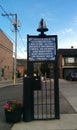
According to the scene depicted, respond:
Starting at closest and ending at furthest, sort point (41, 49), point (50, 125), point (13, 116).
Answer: point (50, 125)
point (13, 116)
point (41, 49)

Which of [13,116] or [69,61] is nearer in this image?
[13,116]

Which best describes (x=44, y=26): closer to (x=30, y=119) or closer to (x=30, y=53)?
(x=30, y=53)

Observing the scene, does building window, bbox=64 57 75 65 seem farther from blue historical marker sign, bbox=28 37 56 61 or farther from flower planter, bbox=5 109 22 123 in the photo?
flower planter, bbox=5 109 22 123

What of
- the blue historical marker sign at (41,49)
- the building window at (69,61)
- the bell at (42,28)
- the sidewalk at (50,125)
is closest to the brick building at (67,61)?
the building window at (69,61)

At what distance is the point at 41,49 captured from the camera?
35.7ft

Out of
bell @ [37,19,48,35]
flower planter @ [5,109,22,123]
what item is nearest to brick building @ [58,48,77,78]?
bell @ [37,19,48,35]

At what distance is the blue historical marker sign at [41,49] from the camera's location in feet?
35.8

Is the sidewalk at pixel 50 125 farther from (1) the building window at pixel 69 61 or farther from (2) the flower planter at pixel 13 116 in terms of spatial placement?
(1) the building window at pixel 69 61

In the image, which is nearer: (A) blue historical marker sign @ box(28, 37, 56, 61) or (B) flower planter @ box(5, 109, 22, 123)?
(B) flower planter @ box(5, 109, 22, 123)

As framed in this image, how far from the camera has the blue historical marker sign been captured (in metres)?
10.9

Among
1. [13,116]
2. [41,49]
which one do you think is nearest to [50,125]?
[13,116]

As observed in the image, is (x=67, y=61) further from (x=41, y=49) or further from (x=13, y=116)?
(x=13, y=116)

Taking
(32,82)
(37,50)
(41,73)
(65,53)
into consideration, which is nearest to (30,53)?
(37,50)

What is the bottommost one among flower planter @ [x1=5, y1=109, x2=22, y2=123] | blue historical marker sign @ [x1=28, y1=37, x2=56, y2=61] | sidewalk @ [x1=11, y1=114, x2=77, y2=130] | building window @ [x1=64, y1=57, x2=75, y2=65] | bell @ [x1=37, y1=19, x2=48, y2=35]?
sidewalk @ [x1=11, y1=114, x2=77, y2=130]
